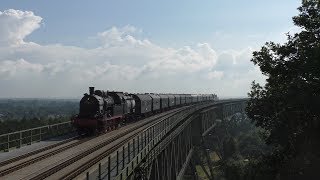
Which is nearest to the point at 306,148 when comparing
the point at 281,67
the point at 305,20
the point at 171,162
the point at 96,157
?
the point at 281,67

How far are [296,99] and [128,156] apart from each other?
11866mm

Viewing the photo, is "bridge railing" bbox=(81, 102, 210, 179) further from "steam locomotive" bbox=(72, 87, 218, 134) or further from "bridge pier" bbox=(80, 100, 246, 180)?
"steam locomotive" bbox=(72, 87, 218, 134)

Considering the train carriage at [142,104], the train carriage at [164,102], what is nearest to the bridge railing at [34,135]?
the train carriage at [142,104]

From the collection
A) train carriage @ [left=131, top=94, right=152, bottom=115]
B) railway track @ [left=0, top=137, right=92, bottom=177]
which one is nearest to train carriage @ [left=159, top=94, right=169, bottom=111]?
train carriage @ [left=131, top=94, right=152, bottom=115]

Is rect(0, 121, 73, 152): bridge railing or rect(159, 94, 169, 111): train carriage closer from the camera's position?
rect(0, 121, 73, 152): bridge railing

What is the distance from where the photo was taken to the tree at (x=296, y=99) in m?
26.7

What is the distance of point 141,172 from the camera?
2164cm

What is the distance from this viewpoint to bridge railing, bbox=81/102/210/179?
1875cm

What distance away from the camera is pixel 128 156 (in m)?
22.1

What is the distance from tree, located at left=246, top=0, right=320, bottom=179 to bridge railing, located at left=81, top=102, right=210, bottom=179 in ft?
28.9

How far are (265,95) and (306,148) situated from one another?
242 inches

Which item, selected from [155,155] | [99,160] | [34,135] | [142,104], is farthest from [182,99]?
[99,160]

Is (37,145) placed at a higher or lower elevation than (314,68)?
lower

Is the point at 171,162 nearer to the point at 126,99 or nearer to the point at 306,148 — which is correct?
the point at 306,148
